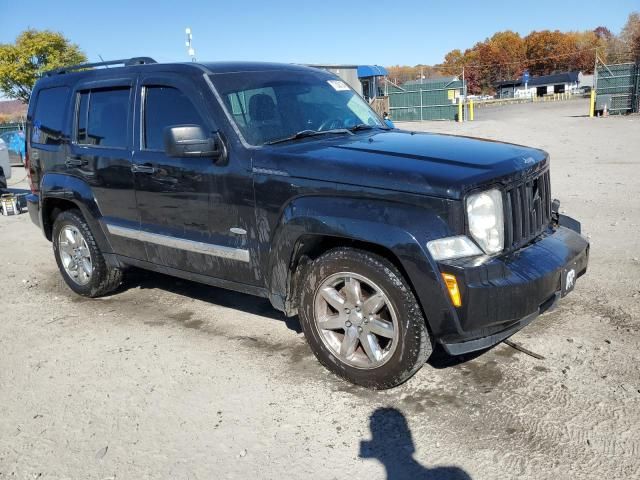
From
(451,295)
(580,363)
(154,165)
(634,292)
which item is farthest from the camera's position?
(634,292)

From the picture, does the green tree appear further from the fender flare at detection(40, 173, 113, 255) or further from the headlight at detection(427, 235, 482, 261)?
the headlight at detection(427, 235, 482, 261)

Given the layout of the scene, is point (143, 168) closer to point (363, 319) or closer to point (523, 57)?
point (363, 319)

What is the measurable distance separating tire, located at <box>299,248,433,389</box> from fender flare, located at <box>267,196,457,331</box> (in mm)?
106

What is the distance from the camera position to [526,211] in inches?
133

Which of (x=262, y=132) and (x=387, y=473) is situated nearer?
(x=387, y=473)

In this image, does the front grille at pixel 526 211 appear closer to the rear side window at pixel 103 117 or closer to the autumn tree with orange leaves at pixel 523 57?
Result: the rear side window at pixel 103 117

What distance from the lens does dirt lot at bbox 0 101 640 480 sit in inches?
111

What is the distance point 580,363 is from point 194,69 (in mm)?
3345

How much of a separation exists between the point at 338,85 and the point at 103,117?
204 centimetres

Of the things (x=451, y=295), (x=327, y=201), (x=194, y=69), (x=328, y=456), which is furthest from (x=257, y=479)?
(x=194, y=69)

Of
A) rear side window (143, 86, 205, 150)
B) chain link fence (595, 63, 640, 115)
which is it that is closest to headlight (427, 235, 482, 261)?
rear side window (143, 86, 205, 150)

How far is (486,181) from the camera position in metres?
3.04

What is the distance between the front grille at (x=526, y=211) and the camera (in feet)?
10.5

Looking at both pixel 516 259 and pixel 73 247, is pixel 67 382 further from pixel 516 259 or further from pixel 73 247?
pixel 516 259
